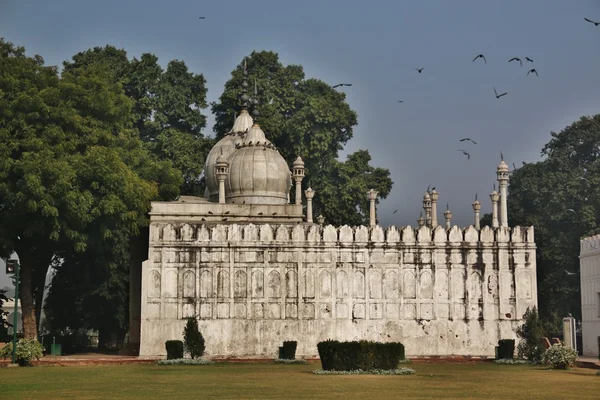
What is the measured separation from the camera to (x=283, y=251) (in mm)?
40812

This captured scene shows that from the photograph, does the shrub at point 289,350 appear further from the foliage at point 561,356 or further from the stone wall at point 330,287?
A: the foliage at point 561,356

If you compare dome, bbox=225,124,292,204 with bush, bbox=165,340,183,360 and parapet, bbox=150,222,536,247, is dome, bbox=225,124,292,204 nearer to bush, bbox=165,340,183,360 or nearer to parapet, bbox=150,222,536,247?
parapet, bbox=150,222,536,247

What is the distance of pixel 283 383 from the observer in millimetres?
25781

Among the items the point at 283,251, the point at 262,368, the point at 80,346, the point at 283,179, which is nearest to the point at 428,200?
the point at 283,179

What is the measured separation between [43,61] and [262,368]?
1903 cm

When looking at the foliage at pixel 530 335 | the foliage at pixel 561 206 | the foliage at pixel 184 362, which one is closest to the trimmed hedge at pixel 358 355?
the foliage at pixel 184 362

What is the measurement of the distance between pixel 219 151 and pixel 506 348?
64.4ft

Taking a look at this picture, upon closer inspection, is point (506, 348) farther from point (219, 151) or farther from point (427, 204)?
point (219, 151)

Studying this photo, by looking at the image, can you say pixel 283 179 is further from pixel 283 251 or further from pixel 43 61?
pixel 43 61

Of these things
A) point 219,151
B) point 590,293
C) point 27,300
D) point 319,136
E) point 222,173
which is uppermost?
point 319,136

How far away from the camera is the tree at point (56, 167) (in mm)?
41344

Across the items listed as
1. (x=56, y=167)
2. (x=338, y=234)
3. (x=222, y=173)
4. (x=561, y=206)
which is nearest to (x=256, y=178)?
(x=222, y=173)

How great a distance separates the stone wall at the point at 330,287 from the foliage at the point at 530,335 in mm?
388

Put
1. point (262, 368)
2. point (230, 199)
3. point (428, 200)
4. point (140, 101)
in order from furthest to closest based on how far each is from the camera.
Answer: point (140, 101) → point (428, 200) → point (230, 199) → point (262, 368)
